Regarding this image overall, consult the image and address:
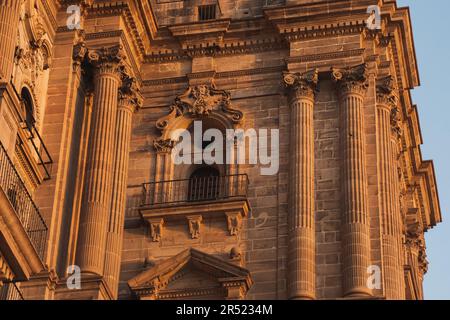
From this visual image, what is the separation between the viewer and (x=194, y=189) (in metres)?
38.2

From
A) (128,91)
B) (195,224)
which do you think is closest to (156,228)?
(195,224)

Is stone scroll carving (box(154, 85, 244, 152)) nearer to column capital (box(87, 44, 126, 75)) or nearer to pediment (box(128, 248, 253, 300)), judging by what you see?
column capital (box(87, 44, 126, 75))

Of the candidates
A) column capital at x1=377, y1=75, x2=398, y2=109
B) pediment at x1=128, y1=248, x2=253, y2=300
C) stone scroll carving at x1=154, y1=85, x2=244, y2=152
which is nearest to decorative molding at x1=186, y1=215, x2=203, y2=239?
pediment at x1=128, y1=248, x2=253, y2=300

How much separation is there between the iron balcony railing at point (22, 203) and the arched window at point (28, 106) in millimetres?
2741

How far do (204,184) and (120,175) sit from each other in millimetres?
2382

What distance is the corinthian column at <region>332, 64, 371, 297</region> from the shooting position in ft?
115

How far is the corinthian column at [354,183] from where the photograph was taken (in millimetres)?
34938

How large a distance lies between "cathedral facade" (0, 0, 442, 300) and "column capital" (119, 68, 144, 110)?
40mm

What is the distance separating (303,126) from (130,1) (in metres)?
5.71

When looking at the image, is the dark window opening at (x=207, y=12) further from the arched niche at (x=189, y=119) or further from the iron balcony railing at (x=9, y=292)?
the iron balcony railing at (x=9, y=292)

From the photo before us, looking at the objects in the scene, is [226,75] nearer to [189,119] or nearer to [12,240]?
[189,119]

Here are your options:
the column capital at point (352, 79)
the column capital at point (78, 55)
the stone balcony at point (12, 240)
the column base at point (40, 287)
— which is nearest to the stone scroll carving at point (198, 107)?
the column capital at point (352, 79)

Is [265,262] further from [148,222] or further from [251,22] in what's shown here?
[251,22]

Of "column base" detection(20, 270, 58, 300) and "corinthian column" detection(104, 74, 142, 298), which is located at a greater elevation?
"corinthian column" detection(104, 74, 142, 298)
